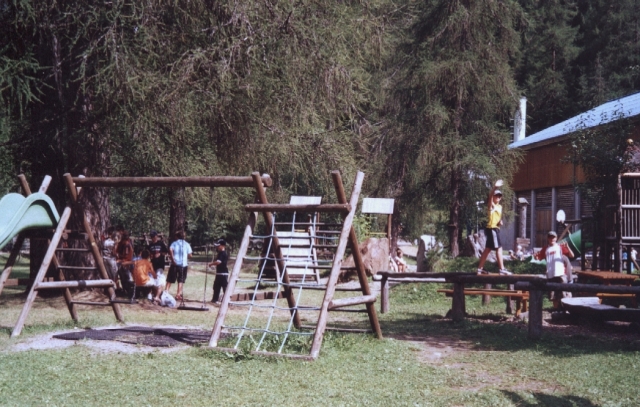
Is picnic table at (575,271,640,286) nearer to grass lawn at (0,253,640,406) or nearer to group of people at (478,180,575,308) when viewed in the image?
group of people at (478,180,575,308)

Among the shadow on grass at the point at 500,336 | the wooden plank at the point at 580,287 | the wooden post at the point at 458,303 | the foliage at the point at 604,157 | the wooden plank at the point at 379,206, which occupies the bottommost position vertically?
the shadow on grass at the point at 500,336

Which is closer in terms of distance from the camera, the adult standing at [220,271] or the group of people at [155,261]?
the group of people at [155,261]

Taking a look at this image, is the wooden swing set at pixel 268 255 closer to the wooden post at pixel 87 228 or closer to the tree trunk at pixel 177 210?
the wooden post at pixel 87 228

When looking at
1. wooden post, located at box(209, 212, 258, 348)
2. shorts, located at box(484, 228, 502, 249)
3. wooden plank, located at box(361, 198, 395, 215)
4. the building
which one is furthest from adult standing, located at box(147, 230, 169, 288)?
the building

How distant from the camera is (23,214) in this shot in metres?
10.7

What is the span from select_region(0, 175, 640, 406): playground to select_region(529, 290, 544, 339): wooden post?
0.14 metres

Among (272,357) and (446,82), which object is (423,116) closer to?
(446,82)

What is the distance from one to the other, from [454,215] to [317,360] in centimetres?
1878

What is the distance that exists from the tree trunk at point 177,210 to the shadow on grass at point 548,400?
9389 mm

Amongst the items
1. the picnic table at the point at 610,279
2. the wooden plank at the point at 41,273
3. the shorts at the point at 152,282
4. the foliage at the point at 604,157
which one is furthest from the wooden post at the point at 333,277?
the foliage at the point at 604,157

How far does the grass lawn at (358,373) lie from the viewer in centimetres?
698

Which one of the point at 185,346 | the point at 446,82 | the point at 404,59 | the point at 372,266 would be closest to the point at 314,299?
the point at 372,266

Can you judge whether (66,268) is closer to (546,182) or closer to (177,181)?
(177,181)

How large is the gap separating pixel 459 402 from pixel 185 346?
397 centimetres
